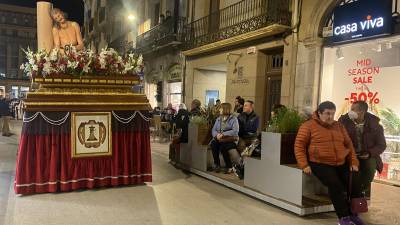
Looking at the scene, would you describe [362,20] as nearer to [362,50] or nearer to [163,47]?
[362,50]

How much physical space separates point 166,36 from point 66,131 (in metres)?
12.7

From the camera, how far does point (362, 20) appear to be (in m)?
8.63

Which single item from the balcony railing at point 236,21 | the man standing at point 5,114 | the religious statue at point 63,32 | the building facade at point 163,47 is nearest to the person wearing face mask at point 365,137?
the religious statue at point 63,32

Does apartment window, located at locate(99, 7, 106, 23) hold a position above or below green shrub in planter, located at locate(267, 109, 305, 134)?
above

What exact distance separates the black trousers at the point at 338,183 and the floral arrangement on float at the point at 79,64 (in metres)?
3.45

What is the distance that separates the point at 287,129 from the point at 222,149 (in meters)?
2.05

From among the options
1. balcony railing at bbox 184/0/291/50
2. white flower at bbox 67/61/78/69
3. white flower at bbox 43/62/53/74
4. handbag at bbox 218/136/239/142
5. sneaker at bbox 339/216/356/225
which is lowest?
sneaker at bbox 339/216/356/225

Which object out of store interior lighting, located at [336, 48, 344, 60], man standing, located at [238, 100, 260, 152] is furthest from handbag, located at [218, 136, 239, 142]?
store interior lighting, located at [336, 48, 344, 60]

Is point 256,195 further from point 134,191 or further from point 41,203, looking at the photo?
point 41,203

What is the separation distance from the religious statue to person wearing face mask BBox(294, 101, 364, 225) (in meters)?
4.29

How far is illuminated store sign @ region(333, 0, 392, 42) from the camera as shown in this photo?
810 centimetres

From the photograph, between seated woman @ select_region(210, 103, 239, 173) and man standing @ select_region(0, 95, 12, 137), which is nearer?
seated woman @ select_region(210, 103, 239, 173)

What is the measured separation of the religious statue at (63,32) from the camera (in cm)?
725

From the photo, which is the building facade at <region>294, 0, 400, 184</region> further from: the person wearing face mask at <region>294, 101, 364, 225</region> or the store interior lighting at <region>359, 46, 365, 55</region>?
the person wearing face mask at <region>294, 101, 364, 225</region>
